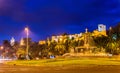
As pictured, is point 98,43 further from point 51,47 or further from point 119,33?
point 51,47

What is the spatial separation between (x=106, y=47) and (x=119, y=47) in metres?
7.62

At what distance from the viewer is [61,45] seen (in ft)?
461

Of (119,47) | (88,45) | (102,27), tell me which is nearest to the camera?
(88,45)

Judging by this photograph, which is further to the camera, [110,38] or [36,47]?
[36,47]

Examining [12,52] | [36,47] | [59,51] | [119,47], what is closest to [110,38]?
[119,47]

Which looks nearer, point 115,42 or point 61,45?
point 115,42

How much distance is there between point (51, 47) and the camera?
14712 centimetres

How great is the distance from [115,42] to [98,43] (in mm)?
9259

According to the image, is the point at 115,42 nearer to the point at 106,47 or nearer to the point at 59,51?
the point at 106,47

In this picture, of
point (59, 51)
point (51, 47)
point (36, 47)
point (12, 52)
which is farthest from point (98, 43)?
point (12, 52)

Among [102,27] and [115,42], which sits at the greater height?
[102,27]

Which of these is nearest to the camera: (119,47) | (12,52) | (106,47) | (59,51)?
(119,47)

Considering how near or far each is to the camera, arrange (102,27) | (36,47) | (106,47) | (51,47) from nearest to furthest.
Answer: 1. (106,47)
2. (51,47)
3. (36,47)
4. (102,27)

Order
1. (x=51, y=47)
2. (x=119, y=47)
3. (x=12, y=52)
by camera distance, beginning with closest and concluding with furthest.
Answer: (x=119, y=47) → (x=51, y=47) → (x=12, y=52)
